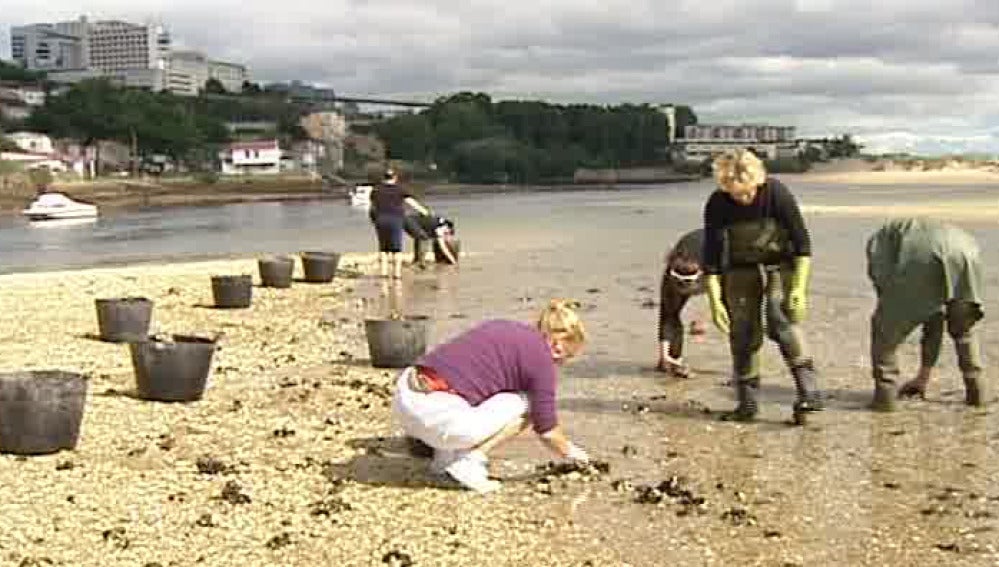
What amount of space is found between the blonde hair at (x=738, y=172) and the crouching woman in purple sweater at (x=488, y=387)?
1.83 metres

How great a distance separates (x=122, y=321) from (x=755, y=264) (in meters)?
7.05

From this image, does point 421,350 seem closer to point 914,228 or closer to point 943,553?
point 914,228

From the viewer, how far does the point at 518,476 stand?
7.25m

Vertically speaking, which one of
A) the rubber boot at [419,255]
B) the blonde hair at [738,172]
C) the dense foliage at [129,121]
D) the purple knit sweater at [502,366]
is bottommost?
the rubber boot at [419,255]

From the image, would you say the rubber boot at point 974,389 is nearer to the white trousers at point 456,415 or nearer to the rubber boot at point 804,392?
the rubber boot at point 804,392

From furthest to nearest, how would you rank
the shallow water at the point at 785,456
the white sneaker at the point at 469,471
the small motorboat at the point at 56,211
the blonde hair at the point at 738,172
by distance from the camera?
the small motorboat at the point at 56,211 < the blonde hair at the point at 738,172 < the white sneaker at the point at 469,471 < the shallow water at the point at 785,456

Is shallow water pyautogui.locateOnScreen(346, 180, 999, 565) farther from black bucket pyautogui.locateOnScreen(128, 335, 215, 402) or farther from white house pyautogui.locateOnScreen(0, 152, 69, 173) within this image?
white house pyautogui.locateOnScreen(0, 152, 69, 173)

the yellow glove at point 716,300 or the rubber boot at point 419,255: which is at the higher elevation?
the yellow glove at point 716,300

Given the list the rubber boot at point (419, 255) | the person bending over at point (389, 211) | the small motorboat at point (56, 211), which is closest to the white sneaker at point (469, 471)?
the person bending over at point (389, 211)

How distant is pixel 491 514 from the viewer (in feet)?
21.4

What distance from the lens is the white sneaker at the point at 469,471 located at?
6.86m

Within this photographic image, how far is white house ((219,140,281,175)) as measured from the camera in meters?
146

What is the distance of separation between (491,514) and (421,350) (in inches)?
194

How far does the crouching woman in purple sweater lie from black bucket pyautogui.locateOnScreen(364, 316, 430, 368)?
4432 millimetres
